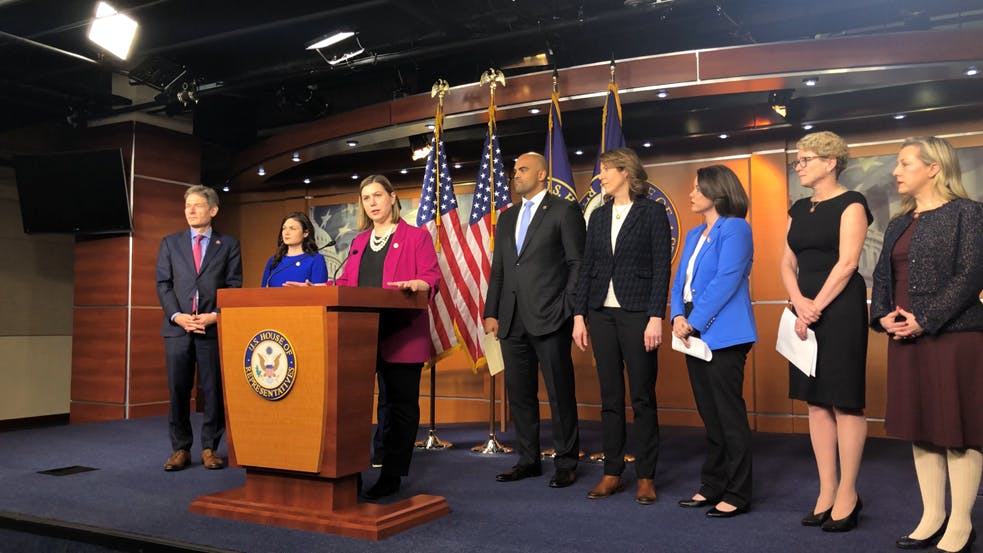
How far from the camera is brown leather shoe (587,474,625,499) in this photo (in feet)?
11.7

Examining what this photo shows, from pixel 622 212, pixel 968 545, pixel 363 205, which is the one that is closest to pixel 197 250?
pixel 363 205

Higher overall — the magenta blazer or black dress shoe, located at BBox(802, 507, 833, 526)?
the magenta blazer

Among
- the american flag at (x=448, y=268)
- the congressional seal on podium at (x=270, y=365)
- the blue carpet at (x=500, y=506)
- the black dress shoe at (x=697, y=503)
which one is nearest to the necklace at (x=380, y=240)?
the congressional seal on podium at (x=270, y=365)

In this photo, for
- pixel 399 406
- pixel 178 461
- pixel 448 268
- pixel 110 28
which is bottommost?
pixel 178 461

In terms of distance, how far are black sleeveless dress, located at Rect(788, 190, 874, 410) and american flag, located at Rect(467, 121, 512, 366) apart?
2.56 m

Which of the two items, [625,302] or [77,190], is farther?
[77,190]

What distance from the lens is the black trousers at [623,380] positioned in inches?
138

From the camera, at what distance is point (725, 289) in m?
3.21

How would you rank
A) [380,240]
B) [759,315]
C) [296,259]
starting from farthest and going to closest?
[759,315], [296,259], [380,240]

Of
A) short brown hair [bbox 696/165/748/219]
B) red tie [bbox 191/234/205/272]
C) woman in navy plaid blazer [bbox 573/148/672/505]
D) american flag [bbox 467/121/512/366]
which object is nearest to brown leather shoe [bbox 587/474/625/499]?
woman in navy plaid blazer [bbox 573/148/672/505]

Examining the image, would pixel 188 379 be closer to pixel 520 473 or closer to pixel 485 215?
pixel 520 473

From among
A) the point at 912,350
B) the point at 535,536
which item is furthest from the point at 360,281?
the point at 912,350

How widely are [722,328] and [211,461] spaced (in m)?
2.97

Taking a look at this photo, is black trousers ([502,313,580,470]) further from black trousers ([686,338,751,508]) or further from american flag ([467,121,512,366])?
american flag ([467,121,512,366])
